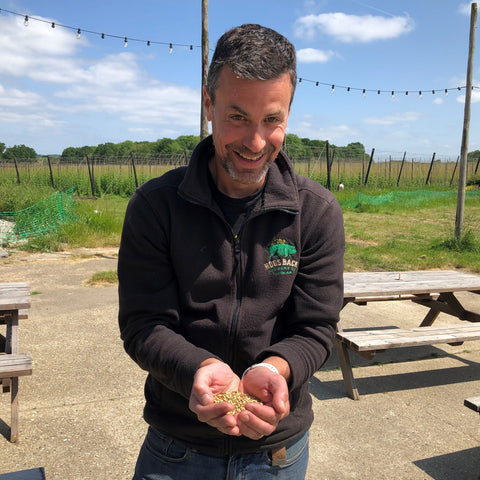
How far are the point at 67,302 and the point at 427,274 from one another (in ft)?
13.8

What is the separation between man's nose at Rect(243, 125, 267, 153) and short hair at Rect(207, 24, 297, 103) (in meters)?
0.13

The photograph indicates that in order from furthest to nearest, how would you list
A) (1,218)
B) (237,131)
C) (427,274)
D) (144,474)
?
(1,218) → (427,274) → (144,474) → (237,131)

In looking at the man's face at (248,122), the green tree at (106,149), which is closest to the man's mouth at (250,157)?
the man's face at (248,122)

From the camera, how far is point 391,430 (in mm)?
3527

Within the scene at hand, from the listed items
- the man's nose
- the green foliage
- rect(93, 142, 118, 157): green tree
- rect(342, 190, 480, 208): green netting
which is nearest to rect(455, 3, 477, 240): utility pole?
the green foliage

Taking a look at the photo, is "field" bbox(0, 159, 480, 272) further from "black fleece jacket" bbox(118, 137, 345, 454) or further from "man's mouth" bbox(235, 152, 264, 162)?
"man's mouth" bbox(235, 152, 264, 162)

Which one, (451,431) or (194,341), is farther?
(451,431)

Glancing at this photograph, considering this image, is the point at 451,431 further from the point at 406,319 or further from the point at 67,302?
the point at 67,302

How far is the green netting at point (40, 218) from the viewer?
10.2m

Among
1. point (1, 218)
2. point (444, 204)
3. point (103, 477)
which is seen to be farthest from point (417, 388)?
point (444, 204)

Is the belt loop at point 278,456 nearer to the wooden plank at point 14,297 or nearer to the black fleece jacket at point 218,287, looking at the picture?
the black fleece jacket at point 218,287

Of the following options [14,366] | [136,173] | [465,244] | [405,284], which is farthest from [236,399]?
[136,173]

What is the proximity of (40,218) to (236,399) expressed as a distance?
10191 millimetres

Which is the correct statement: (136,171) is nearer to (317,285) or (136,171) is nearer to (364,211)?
(364,211)
